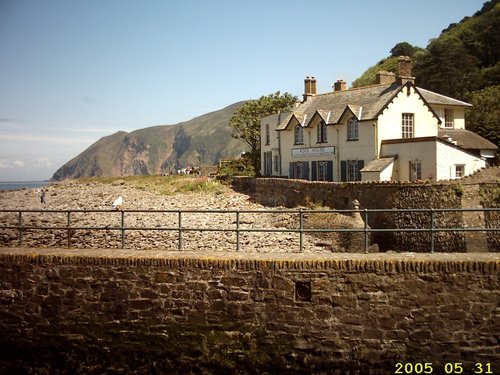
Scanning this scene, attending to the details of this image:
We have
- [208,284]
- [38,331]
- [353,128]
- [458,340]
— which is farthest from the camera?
[353,128]

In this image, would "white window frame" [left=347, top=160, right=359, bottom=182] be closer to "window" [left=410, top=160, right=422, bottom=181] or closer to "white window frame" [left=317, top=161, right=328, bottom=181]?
"white window frame" [left=317, top=161, right=328, bottom=181]

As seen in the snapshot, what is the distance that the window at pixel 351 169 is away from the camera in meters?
31.0

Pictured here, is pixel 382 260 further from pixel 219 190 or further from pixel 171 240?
pixel 219 190

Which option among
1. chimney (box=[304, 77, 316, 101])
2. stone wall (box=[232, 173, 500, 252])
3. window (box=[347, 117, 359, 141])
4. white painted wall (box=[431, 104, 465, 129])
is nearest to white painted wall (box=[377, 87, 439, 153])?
window (box=[347, 117, 359, 141])

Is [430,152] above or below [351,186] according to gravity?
above

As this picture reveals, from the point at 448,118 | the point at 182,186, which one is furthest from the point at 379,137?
the point at 182,186

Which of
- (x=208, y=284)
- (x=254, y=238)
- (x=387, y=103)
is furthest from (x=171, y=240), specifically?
(x=387, y=103)

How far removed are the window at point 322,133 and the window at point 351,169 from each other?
2698 millimetres

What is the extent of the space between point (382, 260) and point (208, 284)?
10.2ft

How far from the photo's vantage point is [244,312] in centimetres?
850

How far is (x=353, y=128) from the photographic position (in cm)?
3164

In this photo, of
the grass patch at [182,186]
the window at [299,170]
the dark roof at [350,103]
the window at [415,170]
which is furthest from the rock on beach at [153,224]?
the dark roof at [350,103]

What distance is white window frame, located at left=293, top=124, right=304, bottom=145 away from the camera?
37.1 metres

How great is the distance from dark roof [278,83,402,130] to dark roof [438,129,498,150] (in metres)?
4.55
